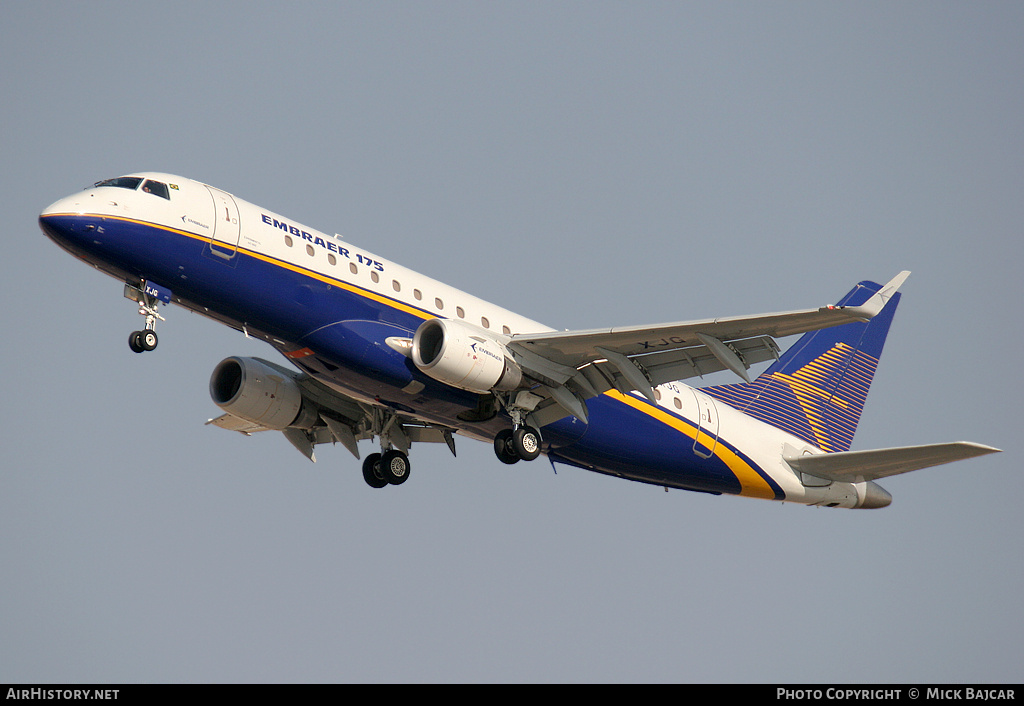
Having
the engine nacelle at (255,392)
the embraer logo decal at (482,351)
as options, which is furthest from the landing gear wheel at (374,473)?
the embraer logo decal at (482,351)

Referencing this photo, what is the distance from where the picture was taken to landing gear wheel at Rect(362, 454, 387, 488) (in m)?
30.5

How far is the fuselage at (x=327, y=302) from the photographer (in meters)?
23.7

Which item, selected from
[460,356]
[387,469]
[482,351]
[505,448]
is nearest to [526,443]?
[505,448]

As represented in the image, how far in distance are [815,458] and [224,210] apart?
1629 centimetres

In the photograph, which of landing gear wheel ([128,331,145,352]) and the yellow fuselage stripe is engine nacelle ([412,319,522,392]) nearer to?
the yellow fuselage stripe

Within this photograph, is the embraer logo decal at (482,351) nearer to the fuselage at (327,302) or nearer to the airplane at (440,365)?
the airplane at (440,365)

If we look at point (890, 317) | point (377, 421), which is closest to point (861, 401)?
point (890, 317)

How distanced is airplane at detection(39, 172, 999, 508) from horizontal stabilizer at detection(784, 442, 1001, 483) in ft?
0.20

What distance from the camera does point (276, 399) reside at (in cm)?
2941

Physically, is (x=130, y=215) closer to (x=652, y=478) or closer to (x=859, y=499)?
(x=652, y=478)

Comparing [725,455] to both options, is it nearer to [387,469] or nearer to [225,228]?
[387,469]

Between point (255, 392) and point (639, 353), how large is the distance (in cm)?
964

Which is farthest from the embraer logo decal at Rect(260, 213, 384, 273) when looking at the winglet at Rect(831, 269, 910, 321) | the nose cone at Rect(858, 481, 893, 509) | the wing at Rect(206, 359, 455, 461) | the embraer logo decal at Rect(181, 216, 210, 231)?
the nose cone at Rect(858, 481, 893, 509)

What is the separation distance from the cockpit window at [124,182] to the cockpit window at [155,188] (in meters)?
0.16
